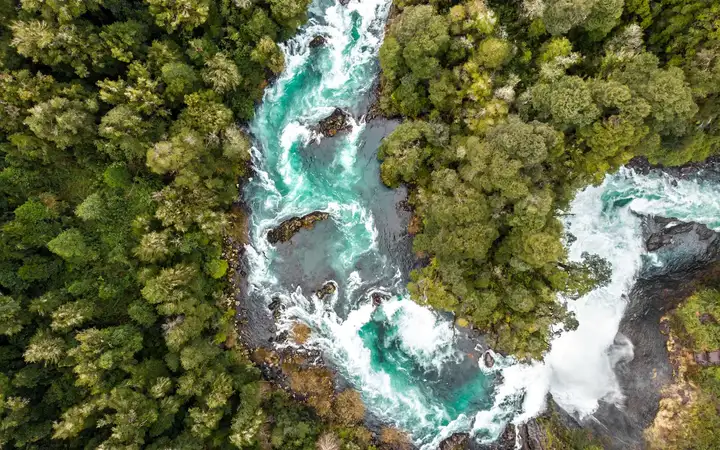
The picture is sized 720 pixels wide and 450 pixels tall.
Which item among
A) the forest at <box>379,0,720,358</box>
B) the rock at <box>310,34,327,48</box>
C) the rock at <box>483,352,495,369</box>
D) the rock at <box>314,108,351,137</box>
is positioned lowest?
the rock at <box>483,352,495,369</box>

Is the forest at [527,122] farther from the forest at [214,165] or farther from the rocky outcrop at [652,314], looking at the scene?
the rocky outcrop at [652,314]

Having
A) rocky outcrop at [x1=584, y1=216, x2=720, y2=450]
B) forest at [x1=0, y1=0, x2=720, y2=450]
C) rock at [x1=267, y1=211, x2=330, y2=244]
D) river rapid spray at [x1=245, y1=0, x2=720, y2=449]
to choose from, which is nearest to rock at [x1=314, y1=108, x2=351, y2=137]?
river rapid spray at [x1=245, y1=0, x2=720, y2=449]

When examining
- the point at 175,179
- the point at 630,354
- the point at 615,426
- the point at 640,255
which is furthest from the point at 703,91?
the point at 175,179

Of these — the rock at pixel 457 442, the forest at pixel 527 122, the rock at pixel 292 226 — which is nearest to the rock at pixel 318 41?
the forest at pixel 527 122

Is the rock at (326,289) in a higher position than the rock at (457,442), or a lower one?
higher

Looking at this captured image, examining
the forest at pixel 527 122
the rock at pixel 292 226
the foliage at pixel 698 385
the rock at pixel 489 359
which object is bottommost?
the foliage at pixel 698 385

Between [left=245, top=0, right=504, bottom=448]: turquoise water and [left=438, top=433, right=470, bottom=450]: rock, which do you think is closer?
[left=438, top=433, right=470, bottom=450]: rock

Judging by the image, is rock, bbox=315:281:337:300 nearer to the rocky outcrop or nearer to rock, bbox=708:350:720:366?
the rocky outcrop
